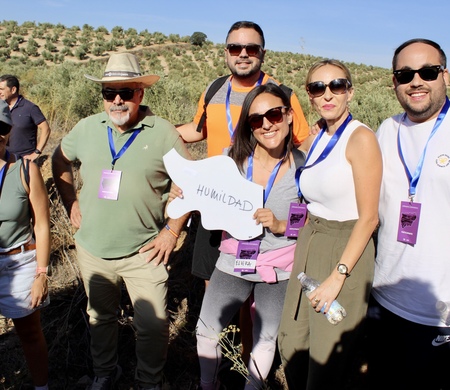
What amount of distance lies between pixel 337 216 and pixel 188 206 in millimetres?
985

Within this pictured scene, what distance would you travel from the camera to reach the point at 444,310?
2.29 metres

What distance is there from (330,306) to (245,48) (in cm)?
206

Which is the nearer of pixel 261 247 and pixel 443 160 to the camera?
pixel 443 160

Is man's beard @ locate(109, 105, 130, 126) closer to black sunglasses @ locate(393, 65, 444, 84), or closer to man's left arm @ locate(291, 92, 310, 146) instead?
man's left arm @ locate(291, 92, 310, 146)

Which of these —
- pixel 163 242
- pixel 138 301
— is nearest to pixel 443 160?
pixel 163 242

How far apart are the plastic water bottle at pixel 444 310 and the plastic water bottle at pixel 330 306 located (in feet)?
1.60

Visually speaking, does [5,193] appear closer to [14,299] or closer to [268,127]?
[14,299]

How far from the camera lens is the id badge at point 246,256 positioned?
2.72m

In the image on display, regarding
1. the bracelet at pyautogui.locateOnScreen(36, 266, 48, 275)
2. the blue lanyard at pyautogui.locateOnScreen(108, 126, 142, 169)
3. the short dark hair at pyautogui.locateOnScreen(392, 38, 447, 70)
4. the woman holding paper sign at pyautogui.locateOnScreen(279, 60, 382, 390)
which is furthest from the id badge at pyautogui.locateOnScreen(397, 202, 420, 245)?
the bracelet at pyautogui.locateOnScreen(36, 266, 48, 275)

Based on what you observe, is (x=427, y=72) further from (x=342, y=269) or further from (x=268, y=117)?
(x=342, y=269)

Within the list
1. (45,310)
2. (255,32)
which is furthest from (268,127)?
(45,310)

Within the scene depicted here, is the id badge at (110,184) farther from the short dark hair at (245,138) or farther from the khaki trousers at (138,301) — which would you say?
the short dark hair at (245,138)

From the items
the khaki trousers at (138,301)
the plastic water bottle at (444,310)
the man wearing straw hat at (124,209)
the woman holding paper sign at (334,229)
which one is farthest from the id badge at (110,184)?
the plastic water bottle at (444,310)

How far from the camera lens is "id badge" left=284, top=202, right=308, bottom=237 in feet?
8.71
